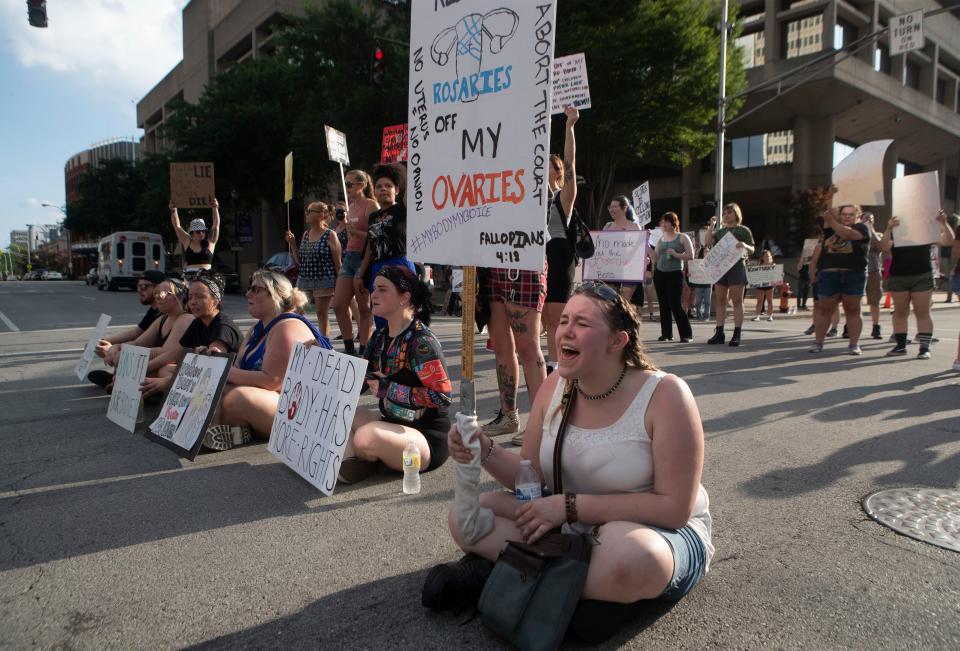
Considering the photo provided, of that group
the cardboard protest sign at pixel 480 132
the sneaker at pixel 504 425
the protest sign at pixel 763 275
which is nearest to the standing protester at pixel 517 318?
the sneaker at pixel 504 425

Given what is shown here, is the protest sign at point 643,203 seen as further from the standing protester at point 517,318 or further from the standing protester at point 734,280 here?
the standing protester at point 517,318

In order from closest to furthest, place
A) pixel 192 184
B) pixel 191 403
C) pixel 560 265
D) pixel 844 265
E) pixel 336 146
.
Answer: pixel 191 403, pixel 560 265, pixel 844 265, pixel 336 146, pixel 192 184

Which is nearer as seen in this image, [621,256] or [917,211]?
[917,211]

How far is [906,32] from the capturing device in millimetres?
13930

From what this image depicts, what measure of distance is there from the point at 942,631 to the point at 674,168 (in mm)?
38042

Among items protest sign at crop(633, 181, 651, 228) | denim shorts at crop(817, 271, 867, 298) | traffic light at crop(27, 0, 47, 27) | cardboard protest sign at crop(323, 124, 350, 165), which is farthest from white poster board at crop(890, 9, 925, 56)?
traffic light at crop(27, 0, 47, 27)

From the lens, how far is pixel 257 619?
2162 millimetres

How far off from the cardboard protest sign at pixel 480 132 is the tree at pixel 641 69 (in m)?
16.2

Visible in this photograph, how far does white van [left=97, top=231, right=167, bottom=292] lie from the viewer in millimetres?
33000

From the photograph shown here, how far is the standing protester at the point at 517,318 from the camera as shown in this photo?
13.7 ft

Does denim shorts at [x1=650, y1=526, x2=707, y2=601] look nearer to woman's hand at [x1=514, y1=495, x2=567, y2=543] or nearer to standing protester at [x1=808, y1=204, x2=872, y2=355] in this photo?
woman's hand at [x1=514, y1=495, x2=567, y2=543]

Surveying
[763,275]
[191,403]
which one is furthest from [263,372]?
[763,275]

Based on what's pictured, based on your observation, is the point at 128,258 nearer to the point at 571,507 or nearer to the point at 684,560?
the point at 571,507

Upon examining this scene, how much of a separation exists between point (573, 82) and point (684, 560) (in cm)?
584
